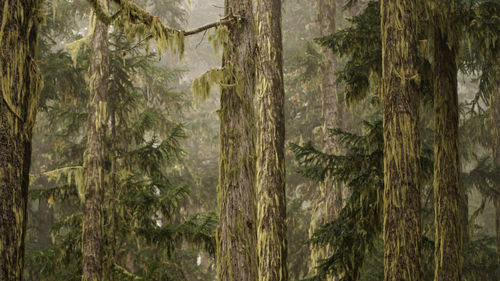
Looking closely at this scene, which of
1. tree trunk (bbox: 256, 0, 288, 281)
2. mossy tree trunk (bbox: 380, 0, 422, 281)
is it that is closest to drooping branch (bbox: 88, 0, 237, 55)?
mossy tree trunk (bbox: 380, 0, 422, 281)

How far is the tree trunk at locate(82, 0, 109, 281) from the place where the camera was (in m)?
9.11

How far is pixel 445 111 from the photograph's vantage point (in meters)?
7.11

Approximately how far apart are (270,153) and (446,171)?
2976mm

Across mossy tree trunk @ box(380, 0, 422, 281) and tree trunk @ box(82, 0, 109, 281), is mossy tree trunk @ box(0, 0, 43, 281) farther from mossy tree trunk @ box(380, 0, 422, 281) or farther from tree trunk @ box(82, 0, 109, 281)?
tree trunk @ box(82, 0, 109, 281)

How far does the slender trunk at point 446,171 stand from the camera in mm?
6770

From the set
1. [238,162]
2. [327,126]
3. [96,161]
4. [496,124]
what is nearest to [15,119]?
[238,162]

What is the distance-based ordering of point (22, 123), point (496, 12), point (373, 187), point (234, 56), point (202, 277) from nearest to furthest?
point (22, 123)
point (234, 56)
point (496, 12)
point (373, 187)
point (202, 277)

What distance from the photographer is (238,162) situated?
5.66 meters

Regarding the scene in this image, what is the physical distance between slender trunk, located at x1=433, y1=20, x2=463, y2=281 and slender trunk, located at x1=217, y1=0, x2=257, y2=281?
9.57 ft

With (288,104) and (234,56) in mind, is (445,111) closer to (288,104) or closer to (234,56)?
(234,56)

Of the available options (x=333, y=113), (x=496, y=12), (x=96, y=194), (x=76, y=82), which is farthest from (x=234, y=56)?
(x=333, y=113)

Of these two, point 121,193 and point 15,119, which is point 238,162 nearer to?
point 15,119

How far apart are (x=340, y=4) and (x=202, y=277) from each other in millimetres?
12090

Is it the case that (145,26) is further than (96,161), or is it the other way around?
(96,161)
